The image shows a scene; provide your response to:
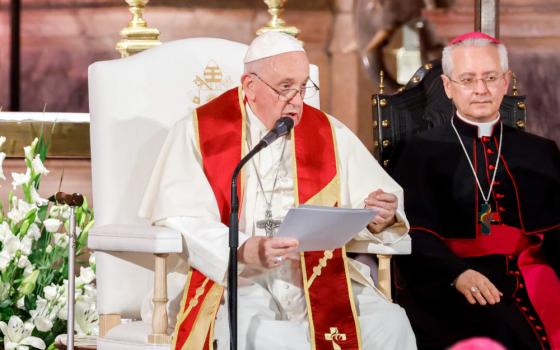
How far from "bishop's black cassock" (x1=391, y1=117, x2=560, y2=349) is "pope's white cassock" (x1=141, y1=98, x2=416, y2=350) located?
0.26 metres

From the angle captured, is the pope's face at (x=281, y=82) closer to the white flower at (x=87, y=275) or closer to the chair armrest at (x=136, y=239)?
the chair armrest at (x=136, y=239)

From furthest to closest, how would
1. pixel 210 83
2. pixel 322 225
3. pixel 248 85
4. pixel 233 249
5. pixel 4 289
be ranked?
1. pixel 4 289
2. pixel 210 83
3. pixel 248 85
4. pixel 322 225
5. pixel 233 249

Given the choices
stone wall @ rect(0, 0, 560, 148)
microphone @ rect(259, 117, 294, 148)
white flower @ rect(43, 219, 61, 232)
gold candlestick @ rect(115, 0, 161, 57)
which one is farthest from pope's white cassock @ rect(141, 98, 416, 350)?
stone wall @ rect(0, 0, 560, 148)

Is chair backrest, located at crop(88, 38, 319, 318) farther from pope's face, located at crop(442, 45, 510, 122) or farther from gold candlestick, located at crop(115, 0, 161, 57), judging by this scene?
gold candlestick, located at crop(115, 0, 161, 57)

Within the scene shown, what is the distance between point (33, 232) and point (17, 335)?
0.42 m

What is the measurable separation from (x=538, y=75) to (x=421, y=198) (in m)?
3.41

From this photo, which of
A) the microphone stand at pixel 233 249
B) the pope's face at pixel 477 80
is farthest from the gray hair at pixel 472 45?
the microphone stand at pixel 233 249

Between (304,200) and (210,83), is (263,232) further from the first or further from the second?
(210,83)

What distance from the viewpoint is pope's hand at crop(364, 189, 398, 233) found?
15.4 ft

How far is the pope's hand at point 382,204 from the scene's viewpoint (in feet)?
15.4

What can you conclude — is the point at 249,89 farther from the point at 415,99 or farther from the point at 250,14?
the point at 250,14

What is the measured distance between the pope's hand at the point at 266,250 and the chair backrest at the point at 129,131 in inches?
22.5

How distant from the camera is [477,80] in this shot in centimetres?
515

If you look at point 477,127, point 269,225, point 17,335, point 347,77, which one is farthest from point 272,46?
point 347,77
